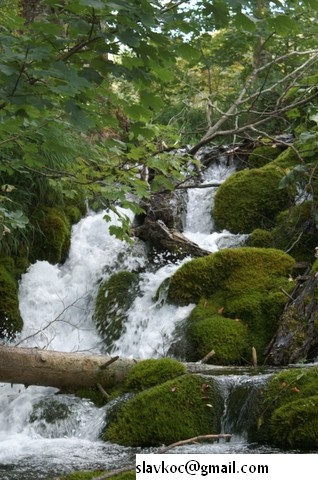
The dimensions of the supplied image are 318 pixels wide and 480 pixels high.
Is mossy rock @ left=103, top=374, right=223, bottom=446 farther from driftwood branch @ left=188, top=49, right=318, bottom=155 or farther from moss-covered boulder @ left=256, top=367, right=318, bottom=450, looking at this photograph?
driftwood branch @ left=188, top=49, right=318, bottom=155

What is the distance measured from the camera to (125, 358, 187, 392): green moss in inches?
189

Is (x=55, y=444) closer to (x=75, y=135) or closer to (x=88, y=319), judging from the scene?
(x=88, y=319)

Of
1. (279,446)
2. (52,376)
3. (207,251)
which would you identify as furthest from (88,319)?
(279,446)

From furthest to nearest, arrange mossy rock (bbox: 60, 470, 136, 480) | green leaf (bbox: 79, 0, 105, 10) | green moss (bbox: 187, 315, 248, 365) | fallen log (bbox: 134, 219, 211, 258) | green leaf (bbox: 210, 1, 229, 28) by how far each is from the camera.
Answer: fallen log (bbox: 134, 219, 211, 258) < green moss (bbox: 187, 315, 248, 365) < mossy rock (bbox: 60, 470, 136, 480) < green leaf (bbox: 210, 1, 229, 28) < green leaf (bbox: 79, 0, 105, 10)

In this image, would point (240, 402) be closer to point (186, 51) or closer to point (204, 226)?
point (186, 51)

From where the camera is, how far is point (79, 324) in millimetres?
7246

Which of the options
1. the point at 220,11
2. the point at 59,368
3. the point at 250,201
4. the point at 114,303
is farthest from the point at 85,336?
the point at 220,11

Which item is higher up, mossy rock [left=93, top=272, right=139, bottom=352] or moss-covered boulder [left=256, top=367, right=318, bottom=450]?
mossy rock [left=93, top=272, right=139, bottom=352]

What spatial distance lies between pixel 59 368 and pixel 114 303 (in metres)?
2.40

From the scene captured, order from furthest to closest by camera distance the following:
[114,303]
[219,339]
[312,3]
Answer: [114,303]
[219,339]
[312,3]

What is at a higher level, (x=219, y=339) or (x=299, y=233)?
(x=299, y=233)

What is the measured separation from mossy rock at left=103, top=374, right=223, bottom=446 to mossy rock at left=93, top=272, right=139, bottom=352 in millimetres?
2246

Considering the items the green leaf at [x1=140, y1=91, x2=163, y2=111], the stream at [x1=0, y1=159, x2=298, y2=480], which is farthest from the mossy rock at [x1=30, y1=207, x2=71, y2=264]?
the green leaf at [x1=140, y1=91, x2=163, y2=111]

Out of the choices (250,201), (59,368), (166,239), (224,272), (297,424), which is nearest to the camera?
(297,424)
